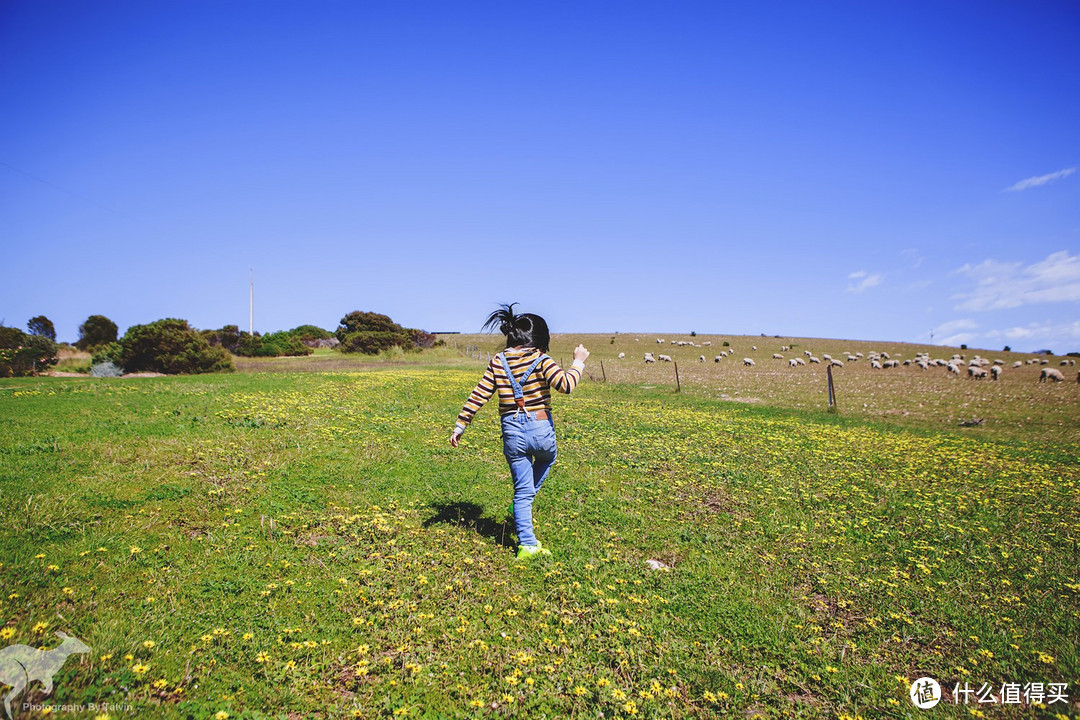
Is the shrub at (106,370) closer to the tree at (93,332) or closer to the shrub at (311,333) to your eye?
the tree at (93,332)

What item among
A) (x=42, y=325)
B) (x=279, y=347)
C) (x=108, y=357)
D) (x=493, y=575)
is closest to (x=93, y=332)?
(x=42, y=325)

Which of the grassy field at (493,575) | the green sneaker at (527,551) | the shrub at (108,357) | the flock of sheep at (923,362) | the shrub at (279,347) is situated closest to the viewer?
the grassy field at (493,575)

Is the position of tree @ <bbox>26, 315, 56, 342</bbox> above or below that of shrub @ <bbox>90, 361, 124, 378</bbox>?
above

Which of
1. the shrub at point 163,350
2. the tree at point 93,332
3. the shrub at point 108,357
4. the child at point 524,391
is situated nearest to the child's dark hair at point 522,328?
the child at point 524,391

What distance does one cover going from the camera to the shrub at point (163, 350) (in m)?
31.9

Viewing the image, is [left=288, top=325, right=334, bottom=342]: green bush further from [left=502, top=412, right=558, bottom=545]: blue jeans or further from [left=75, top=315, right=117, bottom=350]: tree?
[left=502, top=412, right=558, bottom=545]: blue jeans

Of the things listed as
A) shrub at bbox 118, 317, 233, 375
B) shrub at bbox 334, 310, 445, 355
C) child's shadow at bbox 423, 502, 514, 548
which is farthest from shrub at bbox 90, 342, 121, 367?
child's shadow at bbox 423, 502, 514, 548

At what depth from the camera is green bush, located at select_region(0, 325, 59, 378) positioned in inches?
1102

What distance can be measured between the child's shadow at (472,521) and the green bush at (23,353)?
107 feet

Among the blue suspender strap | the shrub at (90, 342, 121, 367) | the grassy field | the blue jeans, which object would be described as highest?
the shrub at (90, 342, 121, 367)

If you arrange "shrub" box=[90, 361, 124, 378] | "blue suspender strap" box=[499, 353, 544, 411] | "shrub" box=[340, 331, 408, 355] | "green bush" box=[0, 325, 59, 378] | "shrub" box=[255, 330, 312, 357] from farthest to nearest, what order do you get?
1. "shrub" box=[340, 331, 408, 355]
2. "shrub" box=[255, 330, 312, 357]
3. "shrub" box=[90, 361, 124, 378]
4. "green bush" box=[0, 325, 59, 378]
5. "blue suspender strap" box=[499, 353, 544, 411]

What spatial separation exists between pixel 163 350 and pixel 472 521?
1295 inches

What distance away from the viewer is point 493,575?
22.9 feet

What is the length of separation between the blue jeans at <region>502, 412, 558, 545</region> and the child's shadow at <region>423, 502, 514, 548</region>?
1.20 m
